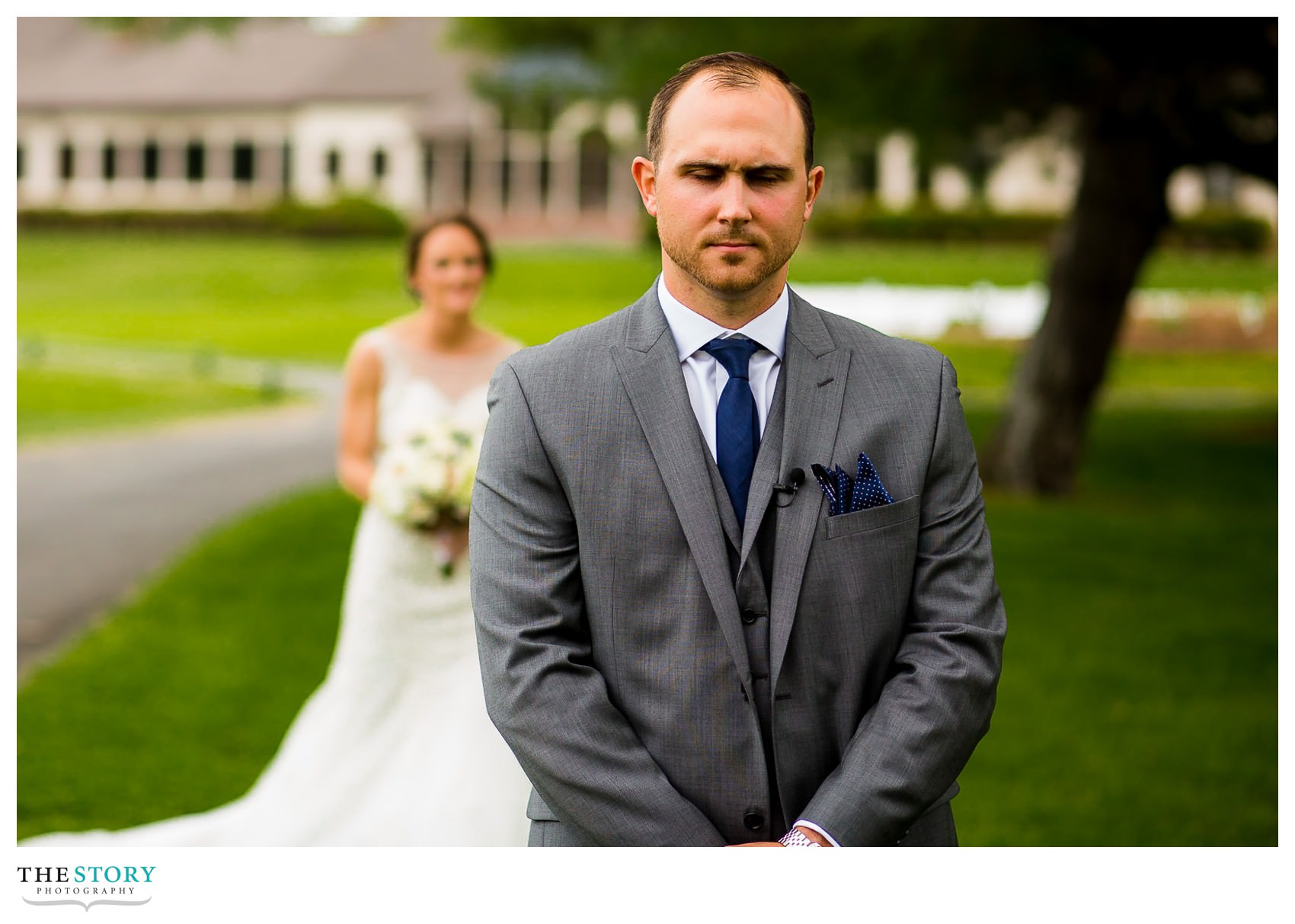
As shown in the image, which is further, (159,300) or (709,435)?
(159,300)

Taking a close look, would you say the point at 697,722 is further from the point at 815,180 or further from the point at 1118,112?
the point at 1118,112

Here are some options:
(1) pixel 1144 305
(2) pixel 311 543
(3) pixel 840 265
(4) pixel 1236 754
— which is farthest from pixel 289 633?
(3) pixel 840 265

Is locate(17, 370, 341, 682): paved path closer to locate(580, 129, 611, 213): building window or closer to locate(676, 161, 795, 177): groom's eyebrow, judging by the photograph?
locate(676, 161, 795, 177): groom's eyebrow

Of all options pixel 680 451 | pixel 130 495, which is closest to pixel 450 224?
pixel 680 451

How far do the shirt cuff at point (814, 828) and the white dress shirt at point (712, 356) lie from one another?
68 cm

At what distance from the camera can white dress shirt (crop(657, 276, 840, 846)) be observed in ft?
9.16

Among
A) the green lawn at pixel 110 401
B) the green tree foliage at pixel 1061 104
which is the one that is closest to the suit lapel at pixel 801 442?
the green tree foliage at pixel 1061 104

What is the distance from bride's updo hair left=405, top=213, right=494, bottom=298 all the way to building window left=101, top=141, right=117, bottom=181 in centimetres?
5629

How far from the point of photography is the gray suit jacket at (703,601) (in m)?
2.69

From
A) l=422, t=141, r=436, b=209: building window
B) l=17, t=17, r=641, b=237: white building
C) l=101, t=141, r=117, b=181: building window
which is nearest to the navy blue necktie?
l=17, t=17, r=641, b=237: white building

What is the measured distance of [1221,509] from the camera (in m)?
14.0

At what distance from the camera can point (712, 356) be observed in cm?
280

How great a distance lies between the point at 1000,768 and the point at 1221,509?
25.0ft

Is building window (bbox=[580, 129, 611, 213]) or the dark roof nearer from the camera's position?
building window (bbox=[580, 129, 611, 213])
